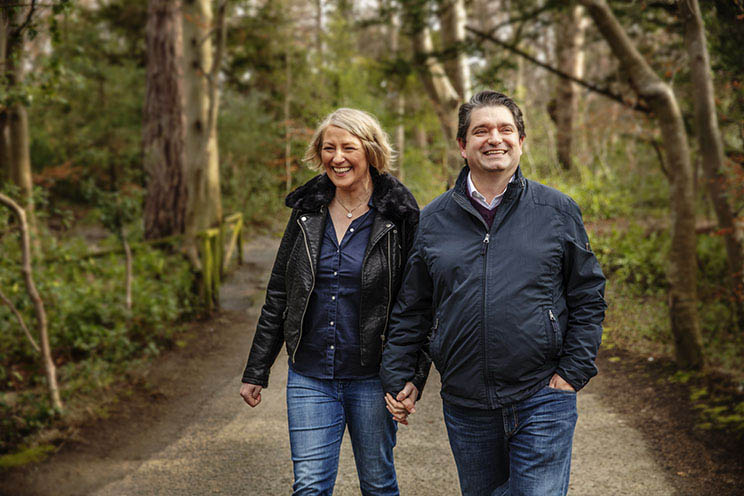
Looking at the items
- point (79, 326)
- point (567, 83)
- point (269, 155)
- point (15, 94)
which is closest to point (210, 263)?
point (79, 326)

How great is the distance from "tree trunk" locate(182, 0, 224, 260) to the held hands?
8.90 meters

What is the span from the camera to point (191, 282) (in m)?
8.75

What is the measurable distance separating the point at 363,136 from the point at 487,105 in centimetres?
53

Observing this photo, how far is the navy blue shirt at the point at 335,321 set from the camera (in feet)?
8.87

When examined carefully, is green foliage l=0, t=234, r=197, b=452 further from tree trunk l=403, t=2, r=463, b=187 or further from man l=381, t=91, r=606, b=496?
tree trunk l=403, t=2, r=463, b=187

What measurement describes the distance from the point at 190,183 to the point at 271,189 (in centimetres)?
770

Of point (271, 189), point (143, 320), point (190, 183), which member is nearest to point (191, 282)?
point (143, 320)

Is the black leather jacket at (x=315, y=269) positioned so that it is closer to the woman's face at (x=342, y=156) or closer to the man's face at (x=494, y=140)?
the woman's face at (x=342, y=156)

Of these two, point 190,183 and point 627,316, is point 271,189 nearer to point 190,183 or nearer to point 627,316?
point 190,183

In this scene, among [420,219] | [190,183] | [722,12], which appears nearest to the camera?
[420,219]

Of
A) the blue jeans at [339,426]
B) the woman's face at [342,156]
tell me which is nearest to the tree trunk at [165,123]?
the woman's face at [342,156]

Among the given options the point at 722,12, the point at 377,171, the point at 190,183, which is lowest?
the point at 190,183

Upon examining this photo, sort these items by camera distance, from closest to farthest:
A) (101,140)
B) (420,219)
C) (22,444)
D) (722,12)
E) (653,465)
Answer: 1. (420,219)
2. (653,465)
3. (22,444)
4. (722,12)
5. (101,140)

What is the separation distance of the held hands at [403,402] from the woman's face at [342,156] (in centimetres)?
86
